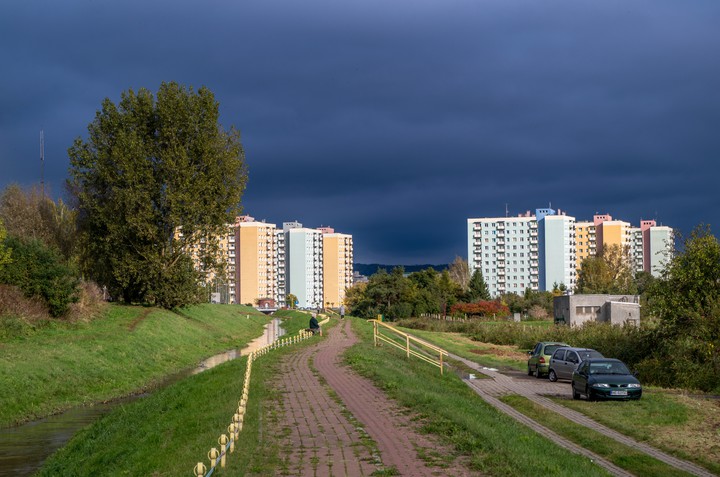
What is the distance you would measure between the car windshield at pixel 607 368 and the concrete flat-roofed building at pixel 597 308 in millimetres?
33097

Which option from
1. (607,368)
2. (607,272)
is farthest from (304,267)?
(607,368)

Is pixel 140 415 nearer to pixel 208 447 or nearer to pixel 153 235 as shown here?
pixel 208 447

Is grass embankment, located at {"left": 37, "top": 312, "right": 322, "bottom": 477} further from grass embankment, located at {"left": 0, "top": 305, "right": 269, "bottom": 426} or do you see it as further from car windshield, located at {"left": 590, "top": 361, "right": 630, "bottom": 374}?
car windshield, located at {"left": 590, "top": 361, "right": 630, "bottom": 374}

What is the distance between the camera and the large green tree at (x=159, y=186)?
46000 mm

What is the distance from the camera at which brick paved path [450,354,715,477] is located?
1434 centimetres

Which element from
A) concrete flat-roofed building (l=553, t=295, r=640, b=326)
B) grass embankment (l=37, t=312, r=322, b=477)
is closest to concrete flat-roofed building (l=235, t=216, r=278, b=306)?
concrete flat-roofed building (l=553, t=295, r=640, b=326)

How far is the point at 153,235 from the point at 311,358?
19.6 meters

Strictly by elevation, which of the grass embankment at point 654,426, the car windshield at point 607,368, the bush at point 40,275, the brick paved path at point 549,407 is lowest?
the brick paved path at point 549,407

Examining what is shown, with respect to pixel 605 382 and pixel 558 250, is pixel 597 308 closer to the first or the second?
pixel 605 382

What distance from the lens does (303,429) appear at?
1409cm

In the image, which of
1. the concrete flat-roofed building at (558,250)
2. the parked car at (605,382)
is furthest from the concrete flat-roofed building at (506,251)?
the parked car at (605,382)

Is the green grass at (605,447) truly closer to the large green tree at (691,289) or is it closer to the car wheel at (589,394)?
the car wheel at (589,394)

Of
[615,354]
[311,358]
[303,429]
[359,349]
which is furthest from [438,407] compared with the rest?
[615,354]

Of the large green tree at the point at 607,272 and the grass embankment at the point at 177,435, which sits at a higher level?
the large green tree at the point at 607,272
